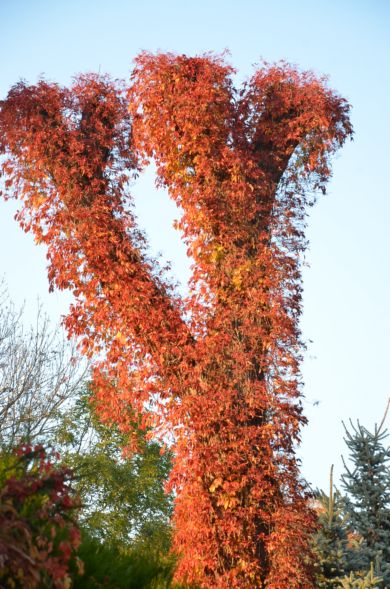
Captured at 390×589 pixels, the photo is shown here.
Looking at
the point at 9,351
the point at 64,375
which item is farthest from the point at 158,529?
the point at 9,351

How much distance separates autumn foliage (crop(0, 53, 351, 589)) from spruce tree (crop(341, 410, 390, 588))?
1.09m

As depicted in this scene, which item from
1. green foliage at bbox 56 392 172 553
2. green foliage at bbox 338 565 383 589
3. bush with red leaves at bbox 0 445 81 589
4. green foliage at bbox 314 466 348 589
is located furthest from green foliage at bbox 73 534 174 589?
green foliage at bbox 56 392 172 553

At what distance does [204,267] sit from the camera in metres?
11.6

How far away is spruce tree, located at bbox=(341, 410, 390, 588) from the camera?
11086mm

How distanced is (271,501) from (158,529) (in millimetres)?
12595

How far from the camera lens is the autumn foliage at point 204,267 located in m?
10.3

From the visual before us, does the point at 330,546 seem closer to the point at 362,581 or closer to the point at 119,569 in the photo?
the point at 362,581

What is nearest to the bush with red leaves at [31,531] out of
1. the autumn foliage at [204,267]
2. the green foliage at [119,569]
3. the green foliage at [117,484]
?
the green foliage at [119,569]

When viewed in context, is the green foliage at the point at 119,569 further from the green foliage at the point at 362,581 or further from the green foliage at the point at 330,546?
the green foliage at the point at 330,546

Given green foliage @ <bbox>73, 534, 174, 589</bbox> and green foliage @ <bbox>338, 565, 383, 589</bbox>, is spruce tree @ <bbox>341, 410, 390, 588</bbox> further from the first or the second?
green foliage @ <bbox>73, 534, 174, 589</bbox>

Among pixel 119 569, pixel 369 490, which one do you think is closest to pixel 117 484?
pixel 369 490

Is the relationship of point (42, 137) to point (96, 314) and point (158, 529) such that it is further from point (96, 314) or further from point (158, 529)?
point (158, 529)

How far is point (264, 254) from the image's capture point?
11320 millimetres

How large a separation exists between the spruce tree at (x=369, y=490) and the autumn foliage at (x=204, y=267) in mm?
1093
